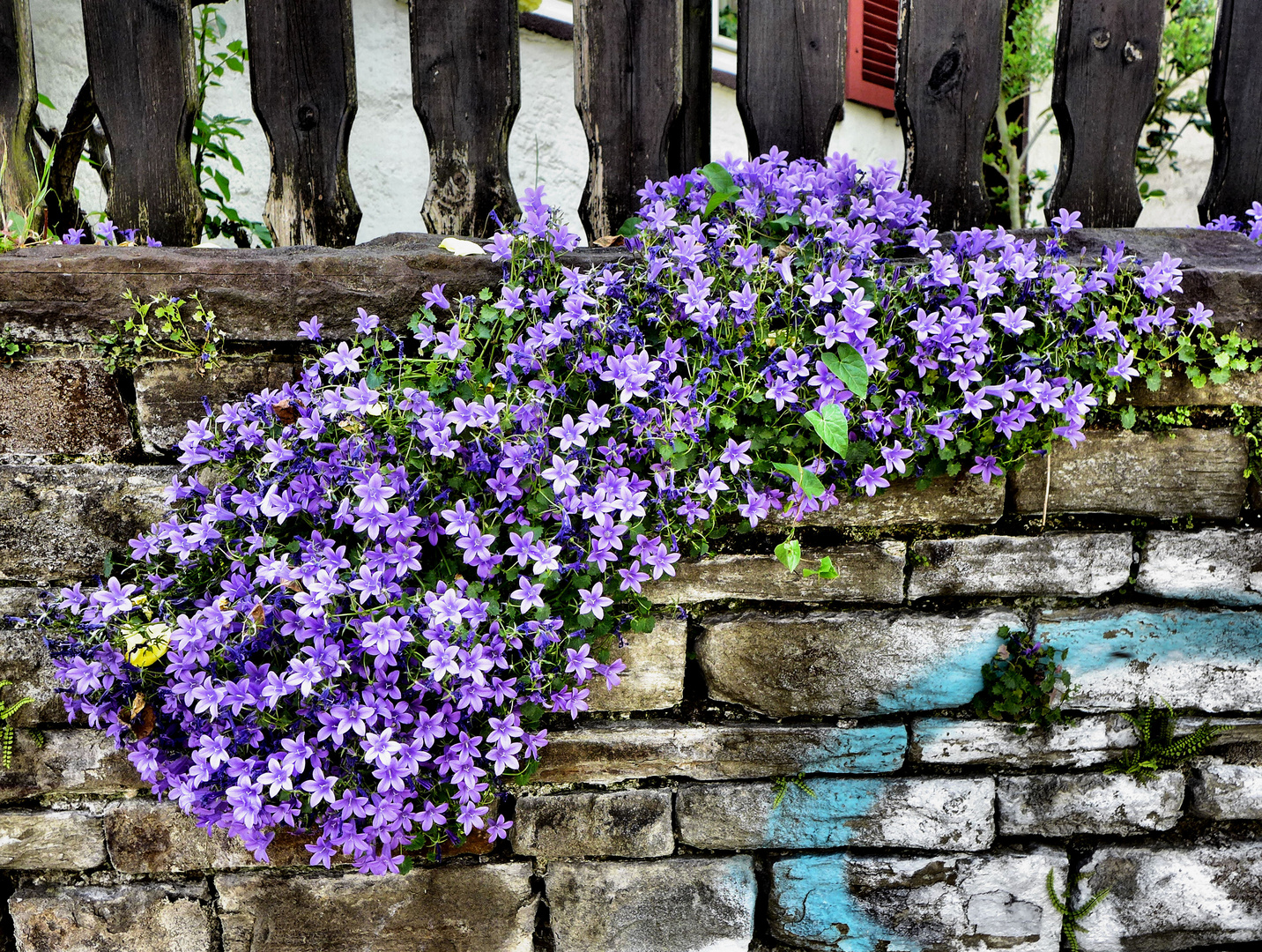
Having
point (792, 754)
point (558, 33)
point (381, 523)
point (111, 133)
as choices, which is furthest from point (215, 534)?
point (558, 33)

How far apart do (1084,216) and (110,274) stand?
209cm

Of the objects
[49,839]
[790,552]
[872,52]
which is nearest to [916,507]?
[790,552]

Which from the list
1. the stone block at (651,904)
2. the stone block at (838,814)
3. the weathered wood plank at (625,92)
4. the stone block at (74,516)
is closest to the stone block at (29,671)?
the stone block at (74,516)

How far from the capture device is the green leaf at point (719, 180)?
5.81ft

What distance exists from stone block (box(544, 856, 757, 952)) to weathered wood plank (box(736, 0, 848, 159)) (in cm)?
161

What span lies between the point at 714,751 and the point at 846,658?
0.34 metres

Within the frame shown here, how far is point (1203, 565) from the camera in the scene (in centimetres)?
186

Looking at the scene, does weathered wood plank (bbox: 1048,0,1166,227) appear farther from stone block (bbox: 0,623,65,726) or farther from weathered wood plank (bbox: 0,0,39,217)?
stone block (bbox: 0,623,65,726)

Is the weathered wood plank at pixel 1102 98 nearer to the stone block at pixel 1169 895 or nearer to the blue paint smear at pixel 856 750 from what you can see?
the blue paint smear at pixel 856 750

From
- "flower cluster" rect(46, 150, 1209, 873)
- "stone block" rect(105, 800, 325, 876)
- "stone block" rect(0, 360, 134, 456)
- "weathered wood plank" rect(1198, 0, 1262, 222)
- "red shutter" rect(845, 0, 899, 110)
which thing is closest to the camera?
"flower cluster" rect(46, 150, 1209, 873)

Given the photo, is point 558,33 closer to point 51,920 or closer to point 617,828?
point 617,828

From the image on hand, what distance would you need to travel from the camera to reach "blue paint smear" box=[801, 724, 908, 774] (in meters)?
1.85

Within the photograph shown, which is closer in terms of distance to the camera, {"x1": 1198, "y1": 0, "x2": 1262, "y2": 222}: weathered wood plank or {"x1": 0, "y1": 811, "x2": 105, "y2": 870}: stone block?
{"x1": 0, "y1": 811, "x2": 105, "y2": 870}: stone block

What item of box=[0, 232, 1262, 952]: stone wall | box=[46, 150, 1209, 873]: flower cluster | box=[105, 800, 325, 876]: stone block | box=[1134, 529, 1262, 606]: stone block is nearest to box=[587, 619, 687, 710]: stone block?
box=[0, 232, 1262, 952]: stone wall
